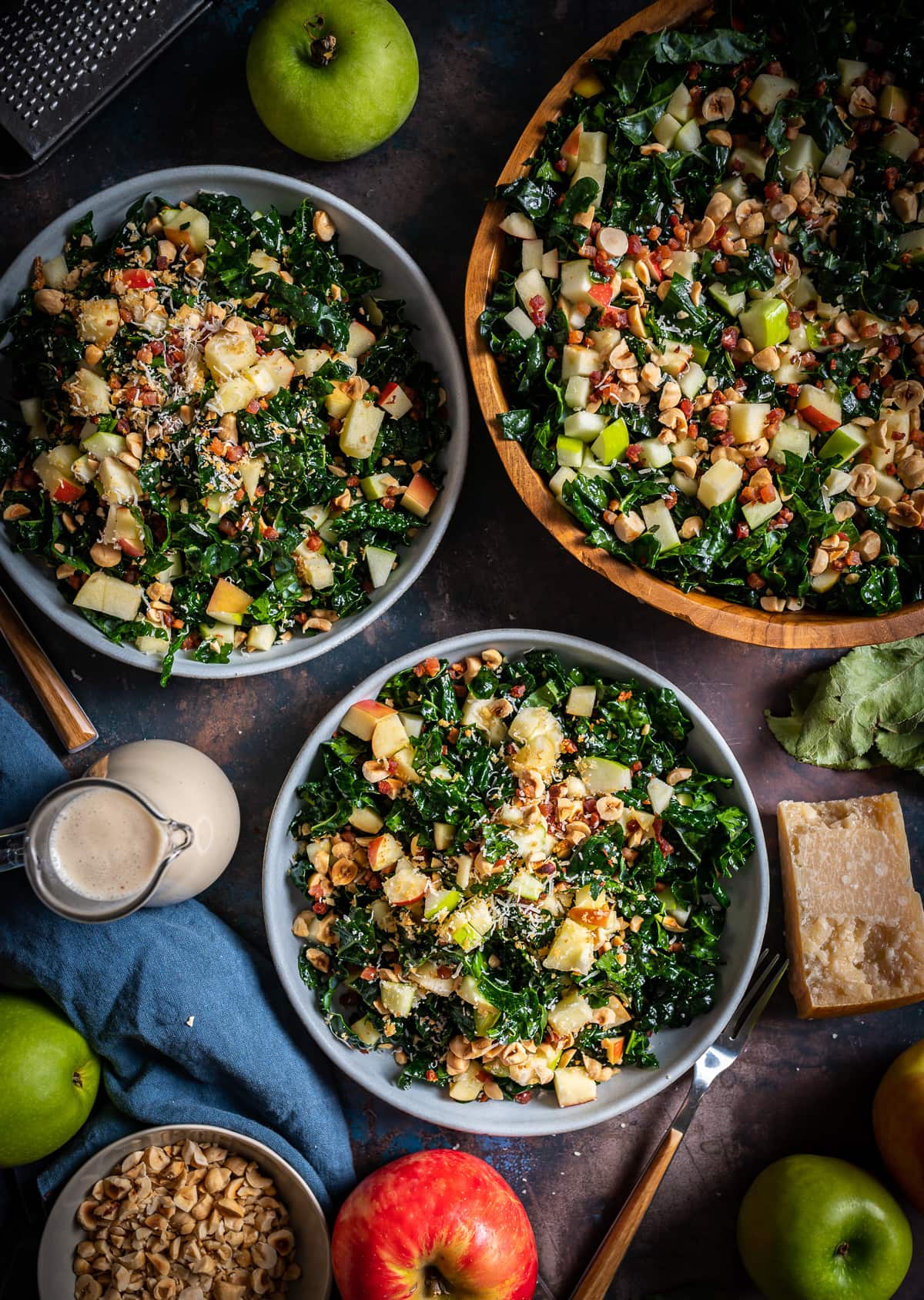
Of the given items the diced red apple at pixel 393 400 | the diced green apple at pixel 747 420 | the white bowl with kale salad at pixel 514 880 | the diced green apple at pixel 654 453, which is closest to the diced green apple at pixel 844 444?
the diced green apple at pixel 747 420

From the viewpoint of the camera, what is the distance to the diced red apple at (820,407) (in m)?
2.47

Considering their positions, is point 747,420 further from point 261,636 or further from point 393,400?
point 261,636

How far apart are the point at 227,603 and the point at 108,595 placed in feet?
1.04

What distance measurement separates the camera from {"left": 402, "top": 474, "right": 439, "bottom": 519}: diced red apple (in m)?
2.71

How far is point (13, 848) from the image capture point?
2.56 m

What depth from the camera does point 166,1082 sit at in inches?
111

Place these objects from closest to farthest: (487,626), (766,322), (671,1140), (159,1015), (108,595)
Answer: (766,322)
(108,595)
(159,1015)
(671,1140)
(487,626)

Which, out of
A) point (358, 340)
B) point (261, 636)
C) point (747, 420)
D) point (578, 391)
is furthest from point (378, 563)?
point (747, 420)

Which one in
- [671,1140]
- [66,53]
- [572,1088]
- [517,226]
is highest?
[66,53]

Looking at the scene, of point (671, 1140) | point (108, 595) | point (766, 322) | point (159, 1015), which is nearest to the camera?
point (766, 322)

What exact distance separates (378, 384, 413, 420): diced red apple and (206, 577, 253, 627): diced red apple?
65 centimetres

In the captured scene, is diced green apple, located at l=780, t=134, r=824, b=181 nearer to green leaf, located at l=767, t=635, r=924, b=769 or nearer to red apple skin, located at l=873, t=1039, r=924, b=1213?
green leaf, located at l=767, t=635, r=924, b=769

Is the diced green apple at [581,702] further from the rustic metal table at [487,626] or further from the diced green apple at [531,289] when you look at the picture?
the diced green apple at [531,289]

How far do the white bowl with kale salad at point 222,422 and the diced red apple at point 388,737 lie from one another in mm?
266
